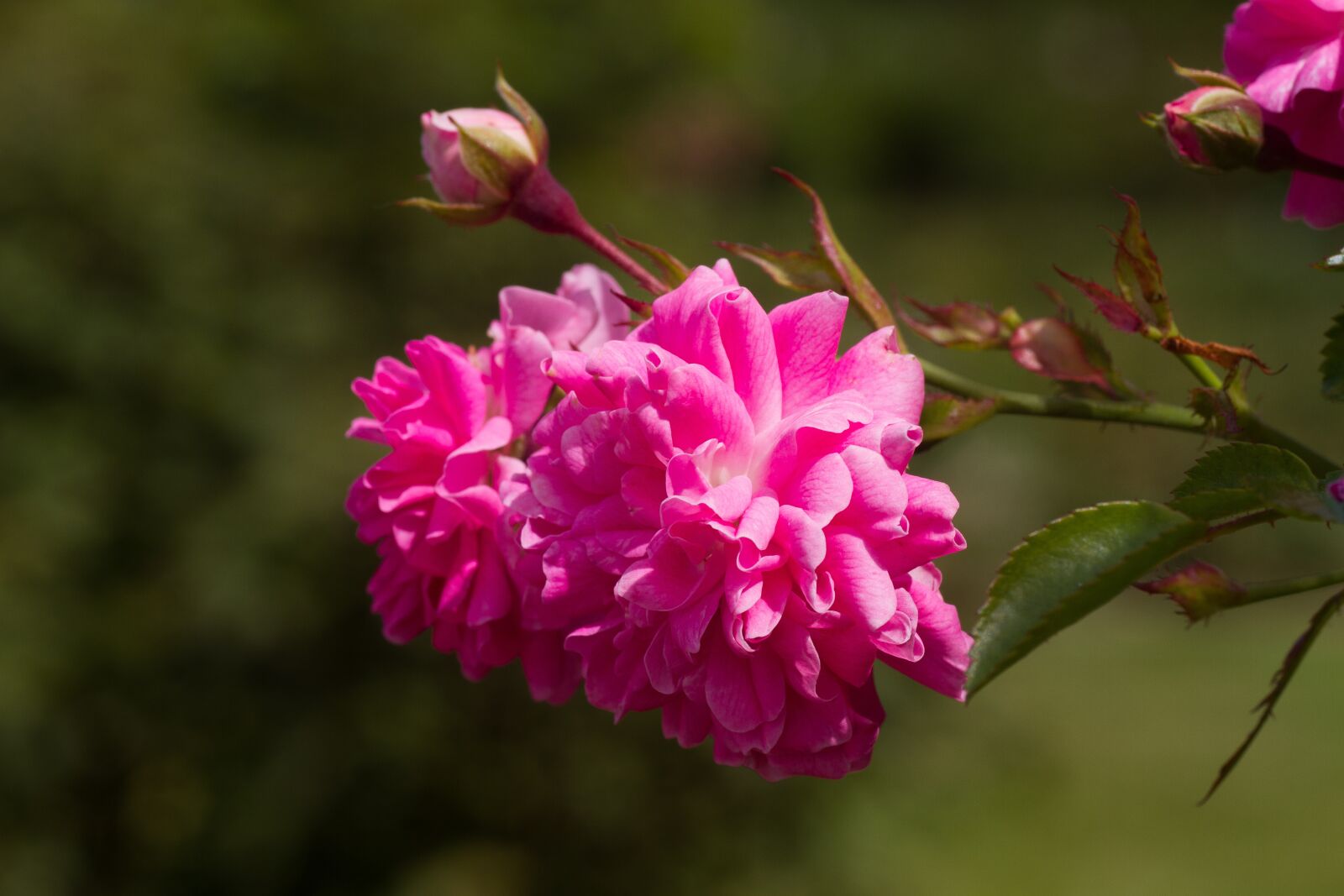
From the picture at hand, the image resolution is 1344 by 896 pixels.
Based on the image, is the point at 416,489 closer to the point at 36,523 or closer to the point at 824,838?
the point at 36,523

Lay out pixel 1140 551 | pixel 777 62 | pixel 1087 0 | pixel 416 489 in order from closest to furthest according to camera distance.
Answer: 1. pixel 1140 551
2. pixel 416 489
3. pixel 777 62
4. pixel 1087 0

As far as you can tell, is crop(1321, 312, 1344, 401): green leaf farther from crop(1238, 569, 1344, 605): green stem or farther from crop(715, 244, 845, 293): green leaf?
crop(715, 244, 845, 293): green leaf

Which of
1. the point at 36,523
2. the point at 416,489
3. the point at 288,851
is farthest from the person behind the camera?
the point at 288,851

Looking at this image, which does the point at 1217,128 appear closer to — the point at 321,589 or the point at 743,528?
the point at 743,528

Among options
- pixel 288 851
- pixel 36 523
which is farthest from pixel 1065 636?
pixel 36 523

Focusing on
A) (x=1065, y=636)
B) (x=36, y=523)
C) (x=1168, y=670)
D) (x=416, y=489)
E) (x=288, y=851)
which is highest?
(x=416, y=489)

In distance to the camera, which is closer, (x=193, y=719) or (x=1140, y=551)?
(x=1140, y=551)
